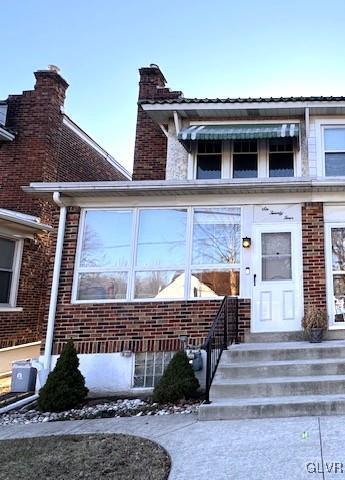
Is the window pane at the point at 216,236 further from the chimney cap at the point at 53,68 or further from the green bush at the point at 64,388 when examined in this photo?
the chimney cap at the point at 53,68

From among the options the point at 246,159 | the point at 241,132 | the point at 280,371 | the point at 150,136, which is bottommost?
the point at 280,371

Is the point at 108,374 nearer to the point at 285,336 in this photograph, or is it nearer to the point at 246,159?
the point at 285,336

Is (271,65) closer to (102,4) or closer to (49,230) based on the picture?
(102,4)

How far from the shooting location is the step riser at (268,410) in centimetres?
471

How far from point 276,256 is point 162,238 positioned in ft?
7.17

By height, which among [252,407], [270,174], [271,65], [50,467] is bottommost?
[50,467]

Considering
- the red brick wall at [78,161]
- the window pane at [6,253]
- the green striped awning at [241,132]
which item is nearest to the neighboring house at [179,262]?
the green striped awning at [241,132]

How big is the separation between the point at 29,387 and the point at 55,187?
3.75m

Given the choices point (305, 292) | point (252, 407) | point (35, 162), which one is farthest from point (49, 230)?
point (252, 407)

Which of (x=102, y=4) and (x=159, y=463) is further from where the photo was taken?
(x=102, y=4)

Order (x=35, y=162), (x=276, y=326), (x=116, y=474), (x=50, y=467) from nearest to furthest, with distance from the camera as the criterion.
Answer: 1. (x=116, y=474)
2. (x=50, y=467)
3. (x=276, y=326)
4. (x=35, y=162)

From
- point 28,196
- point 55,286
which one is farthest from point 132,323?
point 28,196

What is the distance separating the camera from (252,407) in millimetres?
4848

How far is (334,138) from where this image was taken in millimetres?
9031
